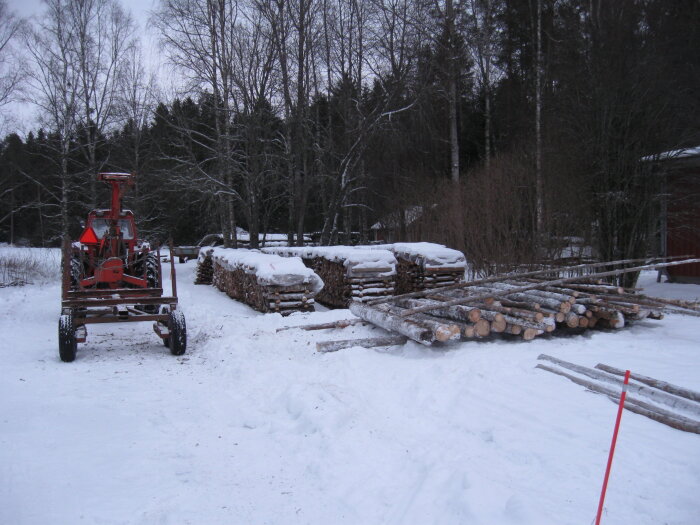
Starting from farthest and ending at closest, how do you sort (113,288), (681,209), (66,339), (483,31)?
1. (483,31)
2. (681,209)
3. (113,288)
4. (66,339)

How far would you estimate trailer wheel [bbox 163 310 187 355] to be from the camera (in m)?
7.85

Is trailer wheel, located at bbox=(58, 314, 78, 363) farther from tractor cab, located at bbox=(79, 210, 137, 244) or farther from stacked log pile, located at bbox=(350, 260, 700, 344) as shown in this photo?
stacked log pile, located at bbox=(350, 260, 700, 344)

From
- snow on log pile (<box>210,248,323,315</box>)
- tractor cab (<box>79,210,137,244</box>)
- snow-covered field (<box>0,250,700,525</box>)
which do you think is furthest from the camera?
snow on log pile (<box>210,248,323,315</box>)

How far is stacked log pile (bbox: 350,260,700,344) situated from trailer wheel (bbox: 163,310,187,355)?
114 inches

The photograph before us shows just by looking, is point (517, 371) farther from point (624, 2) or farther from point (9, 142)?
point (9, 142)

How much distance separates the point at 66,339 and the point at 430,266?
7.50 metres

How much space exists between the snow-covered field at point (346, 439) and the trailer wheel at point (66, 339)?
18 cm

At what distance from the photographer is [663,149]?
11836 millimetres

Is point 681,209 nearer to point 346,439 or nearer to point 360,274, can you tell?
point 360,274

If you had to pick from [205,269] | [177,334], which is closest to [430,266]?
[177,334]

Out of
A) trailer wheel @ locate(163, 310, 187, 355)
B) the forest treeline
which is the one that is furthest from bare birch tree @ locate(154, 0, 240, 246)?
Result: trailer wheel @ locate(163, 310, 187, 355)

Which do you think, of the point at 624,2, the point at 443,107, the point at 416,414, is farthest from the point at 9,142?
the point at 416,414

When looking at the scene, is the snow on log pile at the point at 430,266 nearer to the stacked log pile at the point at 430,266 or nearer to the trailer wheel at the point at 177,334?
the stacked log pile at the point at 430,266

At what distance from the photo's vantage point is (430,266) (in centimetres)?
1193
